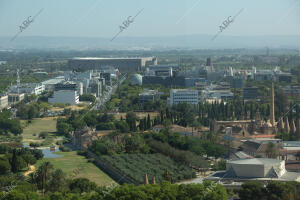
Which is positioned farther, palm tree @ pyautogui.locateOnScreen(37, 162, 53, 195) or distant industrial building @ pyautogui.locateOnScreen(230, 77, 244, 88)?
distant industrial building @ pyautogui.locateOnScreen(230, 77, 244, 88)

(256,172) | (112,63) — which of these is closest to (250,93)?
(256,172)

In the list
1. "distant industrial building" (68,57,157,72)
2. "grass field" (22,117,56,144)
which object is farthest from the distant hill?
"grass field" (22,117,56,144)

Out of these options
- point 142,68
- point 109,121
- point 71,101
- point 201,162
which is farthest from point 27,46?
point 201,162

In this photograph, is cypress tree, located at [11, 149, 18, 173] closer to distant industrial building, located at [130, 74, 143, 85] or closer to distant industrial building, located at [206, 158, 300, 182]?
distant industrial building, located at [206, 158, 300, 182]

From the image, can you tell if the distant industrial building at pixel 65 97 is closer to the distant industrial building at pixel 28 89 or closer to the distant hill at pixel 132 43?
the distant industrial building at pixel 28 89

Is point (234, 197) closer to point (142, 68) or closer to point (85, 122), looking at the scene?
point (85, 122)

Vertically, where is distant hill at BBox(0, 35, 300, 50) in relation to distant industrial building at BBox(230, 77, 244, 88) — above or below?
above

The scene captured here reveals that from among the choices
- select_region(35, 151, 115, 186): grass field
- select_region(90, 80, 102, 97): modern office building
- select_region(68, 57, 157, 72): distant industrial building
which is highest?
select_region(68, 57, 157, 72): distant industrial building
